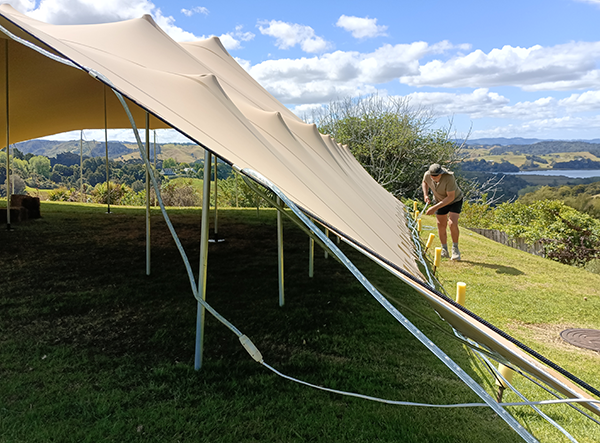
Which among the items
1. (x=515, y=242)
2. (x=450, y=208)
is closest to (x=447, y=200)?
(x=450, y=208)

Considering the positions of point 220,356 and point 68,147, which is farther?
point 68,147

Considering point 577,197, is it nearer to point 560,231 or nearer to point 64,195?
point 560,231

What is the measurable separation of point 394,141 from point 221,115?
15462 mm

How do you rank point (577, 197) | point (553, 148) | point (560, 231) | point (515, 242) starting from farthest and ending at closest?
point (553, 148)
point (577, 197)
point (560, 231)
point (515, 242)

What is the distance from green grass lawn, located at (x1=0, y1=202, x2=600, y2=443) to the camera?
2355 millimetres

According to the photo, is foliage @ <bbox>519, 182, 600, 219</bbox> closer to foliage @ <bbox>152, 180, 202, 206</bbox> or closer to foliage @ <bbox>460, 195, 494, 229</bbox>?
foliage @ <bbox>460, 195, 494, 229</bbox>

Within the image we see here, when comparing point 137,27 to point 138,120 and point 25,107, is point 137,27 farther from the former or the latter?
point 138,120

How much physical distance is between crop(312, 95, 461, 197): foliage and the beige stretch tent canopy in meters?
12.2

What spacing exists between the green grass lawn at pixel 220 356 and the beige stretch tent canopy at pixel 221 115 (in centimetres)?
93

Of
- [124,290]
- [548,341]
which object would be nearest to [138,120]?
[124,290]

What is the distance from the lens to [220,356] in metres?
3.15

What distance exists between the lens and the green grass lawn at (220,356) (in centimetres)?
236

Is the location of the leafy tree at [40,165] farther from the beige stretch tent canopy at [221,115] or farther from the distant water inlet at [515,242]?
the distant water inlet at [515,242]

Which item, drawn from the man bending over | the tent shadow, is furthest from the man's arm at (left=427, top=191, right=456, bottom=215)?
the tent shadow
